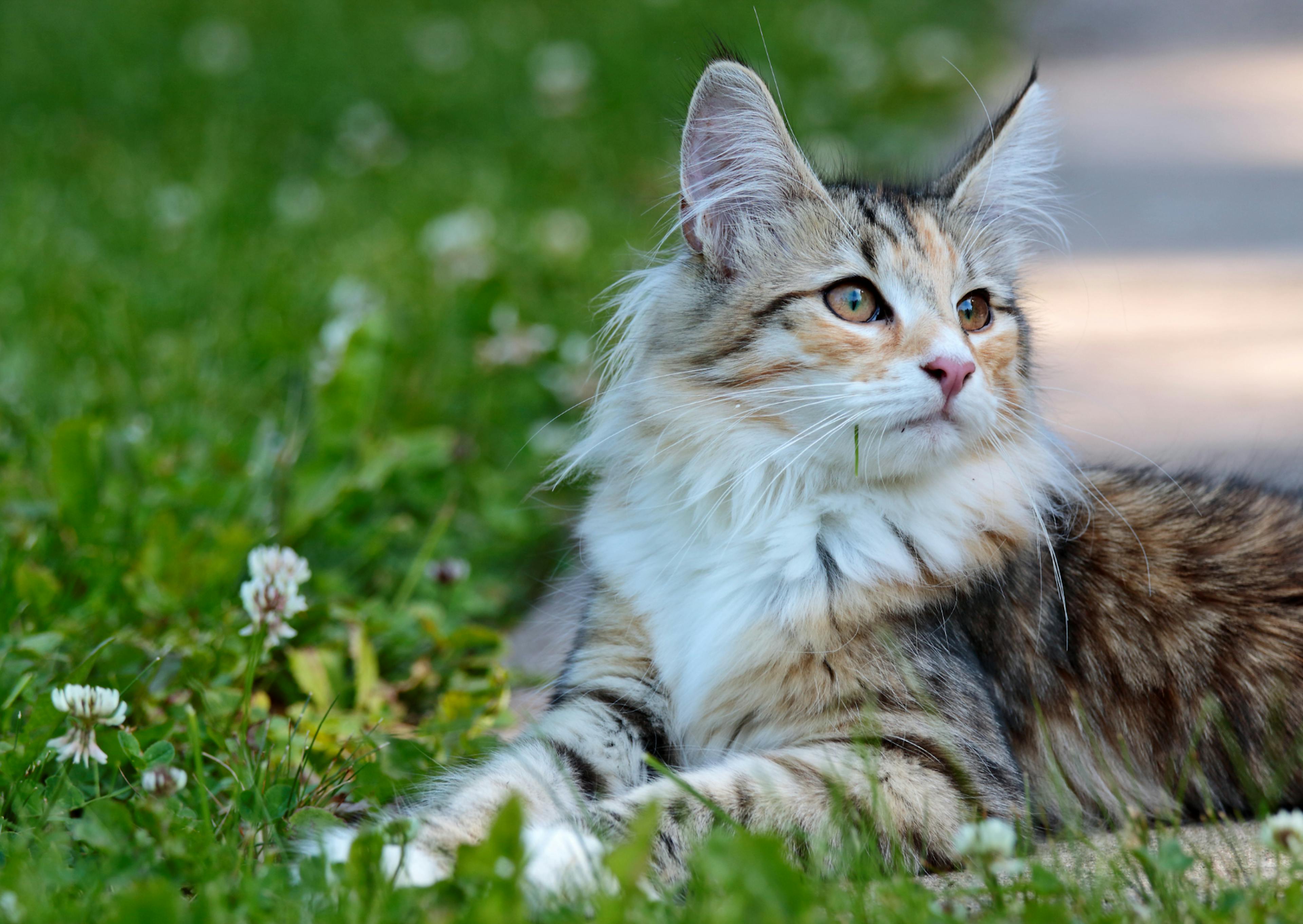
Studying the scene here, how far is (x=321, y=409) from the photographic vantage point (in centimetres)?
318

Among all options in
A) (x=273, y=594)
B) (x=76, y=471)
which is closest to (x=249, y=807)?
(x=273, y=594)

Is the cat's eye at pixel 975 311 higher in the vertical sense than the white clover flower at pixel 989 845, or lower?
higher

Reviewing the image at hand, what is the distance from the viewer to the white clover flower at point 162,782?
1855 mm

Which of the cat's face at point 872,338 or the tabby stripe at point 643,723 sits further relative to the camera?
the tabby stripe at point 643,723

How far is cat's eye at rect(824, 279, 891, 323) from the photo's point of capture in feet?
7.20

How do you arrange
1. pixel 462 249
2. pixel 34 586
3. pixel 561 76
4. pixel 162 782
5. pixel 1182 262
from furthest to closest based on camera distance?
pixel 561 76
pixel 1182 262
pixel 462 249
pixel 34 586
pixel 162 782

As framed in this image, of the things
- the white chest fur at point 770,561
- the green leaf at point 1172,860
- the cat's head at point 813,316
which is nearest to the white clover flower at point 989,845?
the green leaf at point 1172,860

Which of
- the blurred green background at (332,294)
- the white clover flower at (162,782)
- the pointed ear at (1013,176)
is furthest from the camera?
the blurred green background at (332,294)

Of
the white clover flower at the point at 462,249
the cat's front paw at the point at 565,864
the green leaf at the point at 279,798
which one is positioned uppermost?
the white clover flower at the point at 462,249

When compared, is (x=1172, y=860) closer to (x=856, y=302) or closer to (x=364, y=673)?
(x=856, y=302)

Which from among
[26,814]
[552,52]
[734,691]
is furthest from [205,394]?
[552,52]

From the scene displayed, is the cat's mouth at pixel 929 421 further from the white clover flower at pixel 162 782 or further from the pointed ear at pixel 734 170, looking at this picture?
the white clover flower at pixel 162 782

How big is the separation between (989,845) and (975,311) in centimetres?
107

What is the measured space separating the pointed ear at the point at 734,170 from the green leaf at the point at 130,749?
131 centimetres
